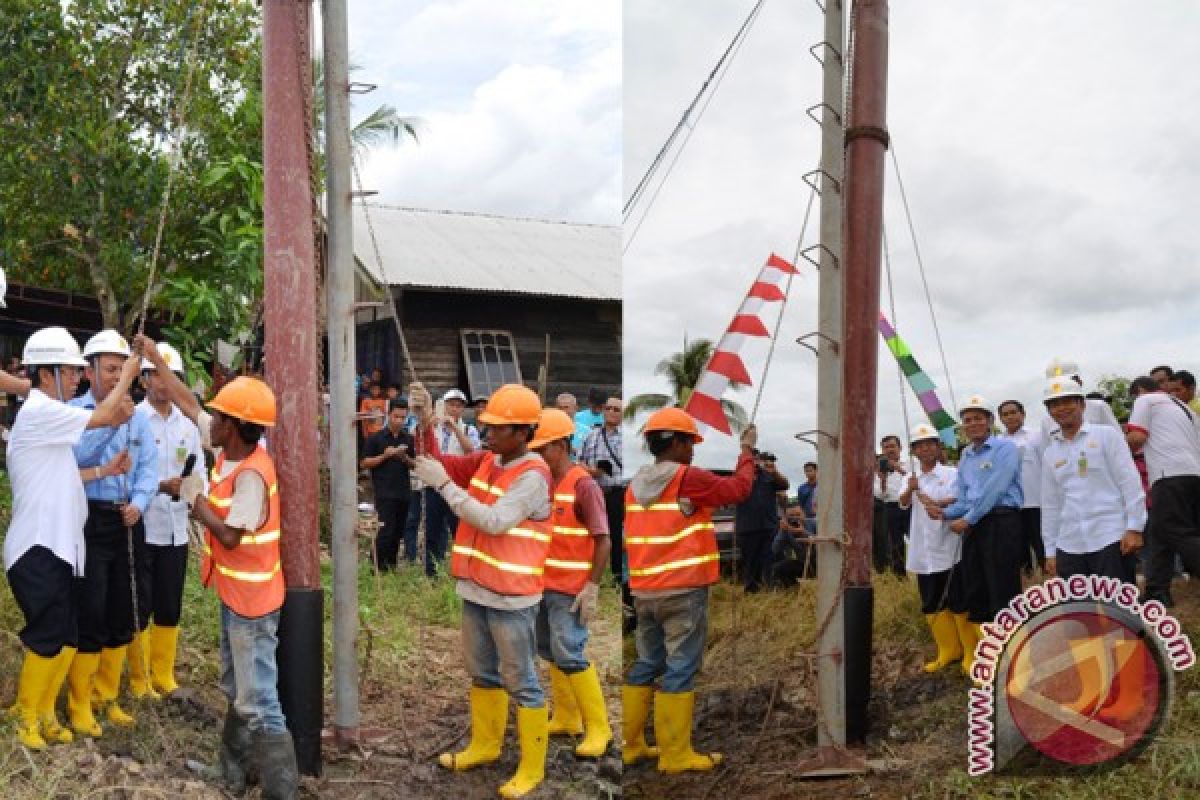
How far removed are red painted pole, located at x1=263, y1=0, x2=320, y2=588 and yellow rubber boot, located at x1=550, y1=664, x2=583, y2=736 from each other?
1591 mm

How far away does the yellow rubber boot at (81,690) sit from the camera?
16.8 ft

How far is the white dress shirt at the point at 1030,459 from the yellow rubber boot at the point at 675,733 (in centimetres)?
268

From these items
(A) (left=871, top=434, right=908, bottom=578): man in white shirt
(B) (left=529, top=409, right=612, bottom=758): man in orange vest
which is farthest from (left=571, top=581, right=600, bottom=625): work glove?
(A) (left=871, top=434, right=908, bottom=578): man in white shirt

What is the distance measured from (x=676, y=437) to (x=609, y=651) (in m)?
2.64

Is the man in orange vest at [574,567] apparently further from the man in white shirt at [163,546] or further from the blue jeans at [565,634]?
the man in white shirt at [163,546]

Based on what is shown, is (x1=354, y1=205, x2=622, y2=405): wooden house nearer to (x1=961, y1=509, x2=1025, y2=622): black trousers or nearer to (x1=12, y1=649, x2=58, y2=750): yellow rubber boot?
(x1=961, y1=509, x2=1025, y2=622): black trousers

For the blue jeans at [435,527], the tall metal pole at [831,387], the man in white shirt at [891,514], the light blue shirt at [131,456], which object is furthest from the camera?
the man in white shirt at [891,514]

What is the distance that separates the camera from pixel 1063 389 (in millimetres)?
5770

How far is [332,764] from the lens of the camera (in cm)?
492

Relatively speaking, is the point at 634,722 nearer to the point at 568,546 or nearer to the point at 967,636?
the point at 568,546

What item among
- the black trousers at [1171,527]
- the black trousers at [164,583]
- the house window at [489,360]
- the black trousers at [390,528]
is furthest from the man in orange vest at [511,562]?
the house window at [489,360]

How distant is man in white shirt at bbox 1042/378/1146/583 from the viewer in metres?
5.65

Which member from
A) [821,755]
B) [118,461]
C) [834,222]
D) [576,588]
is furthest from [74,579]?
[834,222]

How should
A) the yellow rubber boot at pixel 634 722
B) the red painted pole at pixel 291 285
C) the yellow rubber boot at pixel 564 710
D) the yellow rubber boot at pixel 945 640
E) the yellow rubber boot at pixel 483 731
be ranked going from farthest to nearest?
the yellow rubber boot at pixel 945 640 < the yellow rubber boot at pixel 564 710 < the yellow rubber boot at pixel 634 722 < the yellow rubber boot at pixel 483 731 < the red painted pole at pixel 291 285
